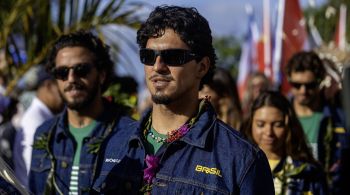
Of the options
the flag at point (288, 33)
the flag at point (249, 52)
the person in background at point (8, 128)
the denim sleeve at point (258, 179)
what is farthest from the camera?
the flag at point (249, 52)

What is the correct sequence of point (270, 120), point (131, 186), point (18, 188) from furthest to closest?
point (270, 120) < point (131, 186) < point (18, 188)

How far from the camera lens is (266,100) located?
6145mm

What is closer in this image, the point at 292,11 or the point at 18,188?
the point at 18,188

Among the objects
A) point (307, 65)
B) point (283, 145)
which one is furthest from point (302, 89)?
point (283, 145)

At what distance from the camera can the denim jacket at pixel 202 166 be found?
366 cm

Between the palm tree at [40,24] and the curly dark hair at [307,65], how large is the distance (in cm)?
155

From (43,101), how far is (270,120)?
267 centimetres

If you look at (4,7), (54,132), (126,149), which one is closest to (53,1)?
(4,7)

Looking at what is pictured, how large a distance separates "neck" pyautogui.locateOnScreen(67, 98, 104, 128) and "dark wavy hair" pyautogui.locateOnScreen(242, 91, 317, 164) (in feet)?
3.88

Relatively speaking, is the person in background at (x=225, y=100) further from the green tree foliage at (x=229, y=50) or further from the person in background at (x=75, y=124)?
the green tree foliage at (x=229, y=50)

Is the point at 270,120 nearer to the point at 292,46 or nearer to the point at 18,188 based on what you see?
the point at 18,188

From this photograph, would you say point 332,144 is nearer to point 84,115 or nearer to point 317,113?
point 317,113

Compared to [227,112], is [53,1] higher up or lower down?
higher up

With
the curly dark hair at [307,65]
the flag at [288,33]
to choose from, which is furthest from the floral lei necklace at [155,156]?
the flag at [288,33]
